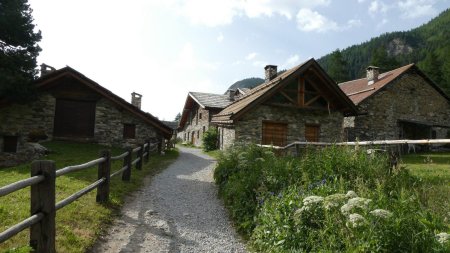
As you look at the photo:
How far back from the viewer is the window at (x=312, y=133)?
62.1 ft

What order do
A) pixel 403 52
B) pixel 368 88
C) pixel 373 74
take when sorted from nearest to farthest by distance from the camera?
1. pixel 368 88
2. pixel 373 74
3. pixel 403 52

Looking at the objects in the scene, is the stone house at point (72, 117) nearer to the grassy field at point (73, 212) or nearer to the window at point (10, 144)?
the window at point (10, 144)

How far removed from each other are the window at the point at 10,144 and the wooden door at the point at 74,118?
2.09 m

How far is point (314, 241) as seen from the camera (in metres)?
4.41

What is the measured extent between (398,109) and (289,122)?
1200cm

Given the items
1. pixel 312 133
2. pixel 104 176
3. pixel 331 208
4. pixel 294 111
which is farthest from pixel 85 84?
pixel 331 208

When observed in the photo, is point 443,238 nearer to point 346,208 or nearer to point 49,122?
point 346,208

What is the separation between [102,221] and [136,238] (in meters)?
0.88

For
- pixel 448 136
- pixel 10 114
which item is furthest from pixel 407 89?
pixel 10 114

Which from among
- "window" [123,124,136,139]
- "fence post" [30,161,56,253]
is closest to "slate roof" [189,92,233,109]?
"window" [123,124,136,139]

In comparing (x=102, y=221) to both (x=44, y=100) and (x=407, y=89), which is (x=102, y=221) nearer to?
(x=44, y=100)

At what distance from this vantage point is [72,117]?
19.3 metres

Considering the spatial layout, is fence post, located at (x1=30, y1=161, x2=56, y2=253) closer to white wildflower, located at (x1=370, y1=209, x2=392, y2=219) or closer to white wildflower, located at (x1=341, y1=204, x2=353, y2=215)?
white wildflower, located at (x1=341, y1=204, x2=353, y2=215)

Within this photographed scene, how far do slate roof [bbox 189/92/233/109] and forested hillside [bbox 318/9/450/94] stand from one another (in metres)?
27.7
